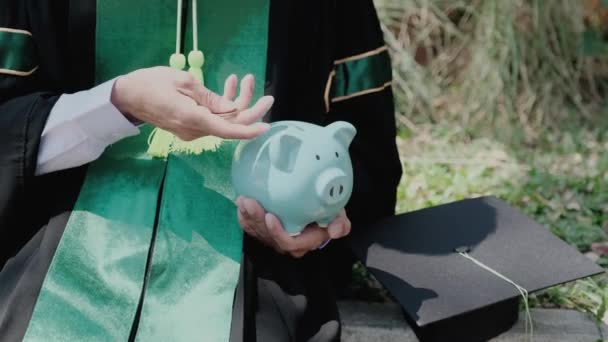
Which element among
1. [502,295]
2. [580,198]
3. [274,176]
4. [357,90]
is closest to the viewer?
[274,176]

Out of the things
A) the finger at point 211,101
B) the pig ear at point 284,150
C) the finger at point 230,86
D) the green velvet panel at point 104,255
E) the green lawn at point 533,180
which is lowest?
the green lawn at point 533,180

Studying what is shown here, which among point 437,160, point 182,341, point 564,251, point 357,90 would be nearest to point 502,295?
point 564,251

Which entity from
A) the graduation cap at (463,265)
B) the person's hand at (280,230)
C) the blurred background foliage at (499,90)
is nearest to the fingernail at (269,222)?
the person's hand at (280,230)

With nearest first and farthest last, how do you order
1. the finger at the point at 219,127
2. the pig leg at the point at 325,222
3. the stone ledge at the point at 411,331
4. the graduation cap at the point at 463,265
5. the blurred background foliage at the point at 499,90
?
the finger at the point at 219,127 < the pig leg at the point at 325,222 < the graduation cap at the point at 463,265 < the stone ledge at the point at 411,331 < the blurred background foliage at the point at 499,90

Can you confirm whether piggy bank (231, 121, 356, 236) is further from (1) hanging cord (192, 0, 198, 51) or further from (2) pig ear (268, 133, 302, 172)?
(1) hanging cord (192, 0, 198, 51)

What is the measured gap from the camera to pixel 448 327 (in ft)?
4.91

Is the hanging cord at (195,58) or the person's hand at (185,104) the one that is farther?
the hanging cord at (195,58)

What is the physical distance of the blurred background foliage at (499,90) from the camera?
8.96 feet

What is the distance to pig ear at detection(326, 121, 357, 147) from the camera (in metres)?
1.24

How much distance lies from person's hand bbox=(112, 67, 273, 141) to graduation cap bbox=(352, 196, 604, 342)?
1.59 feet

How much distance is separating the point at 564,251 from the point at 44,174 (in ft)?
3.41

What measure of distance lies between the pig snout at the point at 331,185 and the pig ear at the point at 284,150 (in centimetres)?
5

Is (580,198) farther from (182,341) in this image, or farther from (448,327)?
(182,341)

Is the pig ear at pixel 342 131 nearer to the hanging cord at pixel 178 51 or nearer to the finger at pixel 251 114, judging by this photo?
the finger at pixel 251 114
